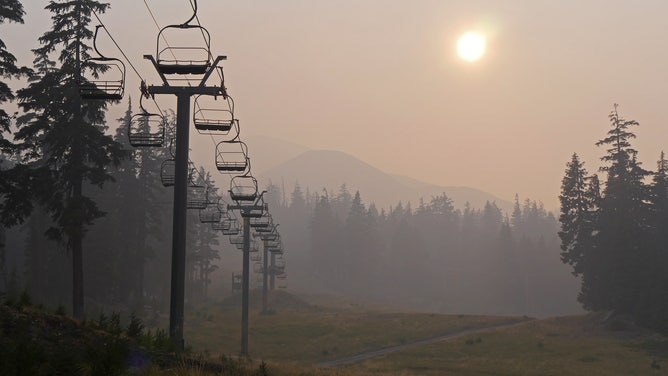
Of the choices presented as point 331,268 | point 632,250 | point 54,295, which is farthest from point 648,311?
point 331,268

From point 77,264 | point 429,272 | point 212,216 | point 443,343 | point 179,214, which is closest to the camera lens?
point 179,214

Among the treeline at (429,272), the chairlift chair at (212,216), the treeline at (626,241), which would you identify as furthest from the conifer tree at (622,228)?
the treeline at (429,272)

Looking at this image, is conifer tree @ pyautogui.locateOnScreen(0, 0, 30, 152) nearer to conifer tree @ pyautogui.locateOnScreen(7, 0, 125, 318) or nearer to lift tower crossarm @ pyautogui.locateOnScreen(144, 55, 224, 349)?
conifer tree @ pyautogui.locateOnScreen(7, 0, 125, 318)

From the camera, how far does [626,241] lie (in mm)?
58969

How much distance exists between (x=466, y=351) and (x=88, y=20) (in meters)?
35.9

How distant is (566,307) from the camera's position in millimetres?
125250

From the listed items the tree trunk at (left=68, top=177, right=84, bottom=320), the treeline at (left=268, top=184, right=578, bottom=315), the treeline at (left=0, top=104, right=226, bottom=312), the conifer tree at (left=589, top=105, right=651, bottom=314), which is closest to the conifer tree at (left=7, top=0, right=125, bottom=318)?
the tree trunk at (left=68, top=177, right=84, bottom=320)

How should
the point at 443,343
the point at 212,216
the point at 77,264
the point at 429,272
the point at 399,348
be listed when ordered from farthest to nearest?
the point at 429,272, the point at 443,343, the point at 399,348, the point at 77,264, the point at 212,216

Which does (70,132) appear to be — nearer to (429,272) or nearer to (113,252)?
(113,252)

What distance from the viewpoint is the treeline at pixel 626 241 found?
190ft

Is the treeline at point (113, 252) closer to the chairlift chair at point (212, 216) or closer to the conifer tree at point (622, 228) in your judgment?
the chairlift chair at point (212, 216)

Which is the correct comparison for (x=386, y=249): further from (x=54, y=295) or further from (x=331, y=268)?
(x=54, y=295)

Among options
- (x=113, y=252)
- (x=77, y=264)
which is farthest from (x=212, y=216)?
(x=113, y=252)

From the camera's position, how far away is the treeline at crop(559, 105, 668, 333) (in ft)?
190
